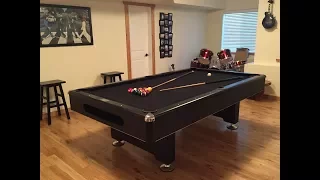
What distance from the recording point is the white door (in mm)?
5422

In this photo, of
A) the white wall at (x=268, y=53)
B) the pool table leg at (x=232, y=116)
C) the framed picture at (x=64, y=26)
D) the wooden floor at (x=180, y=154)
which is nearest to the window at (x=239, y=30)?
the white wall at (x=268, y=53)

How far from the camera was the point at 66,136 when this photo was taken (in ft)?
10.6

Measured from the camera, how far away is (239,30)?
22.9 ft

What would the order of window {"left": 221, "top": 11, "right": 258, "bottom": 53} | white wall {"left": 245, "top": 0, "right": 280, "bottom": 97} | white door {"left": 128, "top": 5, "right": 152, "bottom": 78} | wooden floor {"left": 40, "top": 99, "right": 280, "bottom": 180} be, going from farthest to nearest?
window {"left": 221, "top": 11, "right": 258, "bottom": 53} → white door {"left": 128, "top": 5, "right": 152, "bottom": 78} → white wall {"left": 245, "top": 0, "right": 280, "bottom": 97} → wooden floor {"left": 40, "top": 99, "right": 280, "bottom": 180}

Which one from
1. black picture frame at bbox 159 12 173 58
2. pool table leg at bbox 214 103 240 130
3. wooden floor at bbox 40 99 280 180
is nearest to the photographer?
wooden floor at bbox 40 99 280 180

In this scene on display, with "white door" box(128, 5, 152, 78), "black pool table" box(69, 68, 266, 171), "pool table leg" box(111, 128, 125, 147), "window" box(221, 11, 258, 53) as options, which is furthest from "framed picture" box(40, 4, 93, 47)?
"window" box(221, 11, 258, 53)

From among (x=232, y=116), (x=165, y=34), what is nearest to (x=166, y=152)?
(x=232, y=116)

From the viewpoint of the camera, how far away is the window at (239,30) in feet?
22.0

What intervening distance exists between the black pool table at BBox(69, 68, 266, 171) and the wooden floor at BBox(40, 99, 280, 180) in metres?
0.18

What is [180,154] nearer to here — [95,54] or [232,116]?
[232,116]

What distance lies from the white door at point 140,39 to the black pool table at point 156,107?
2389mm

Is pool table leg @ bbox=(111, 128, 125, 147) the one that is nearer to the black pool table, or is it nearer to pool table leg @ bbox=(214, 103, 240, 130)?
the black pool table

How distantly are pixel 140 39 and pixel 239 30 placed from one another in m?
3.10
